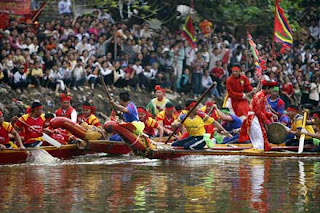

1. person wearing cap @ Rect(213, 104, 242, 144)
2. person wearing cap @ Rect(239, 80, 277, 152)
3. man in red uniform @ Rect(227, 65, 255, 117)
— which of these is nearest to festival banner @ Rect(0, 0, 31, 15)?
man in red uniform @ Rect(227, 65, 255, 117)

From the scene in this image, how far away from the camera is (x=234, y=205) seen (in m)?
12.3

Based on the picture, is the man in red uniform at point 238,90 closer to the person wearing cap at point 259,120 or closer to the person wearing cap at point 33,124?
the person wearing cap at point 259,120

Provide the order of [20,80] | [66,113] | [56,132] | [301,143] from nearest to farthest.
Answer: [301,143], [56,132], [66,113], [20,80]

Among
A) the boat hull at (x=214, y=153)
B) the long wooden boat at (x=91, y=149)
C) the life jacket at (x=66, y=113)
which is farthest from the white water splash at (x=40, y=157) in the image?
the life jacket at (x=66, y=113)

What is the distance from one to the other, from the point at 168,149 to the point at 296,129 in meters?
2.75

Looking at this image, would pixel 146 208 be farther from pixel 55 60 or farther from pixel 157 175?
pixel 55 60

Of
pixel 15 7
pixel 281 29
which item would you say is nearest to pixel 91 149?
pixel 15 7

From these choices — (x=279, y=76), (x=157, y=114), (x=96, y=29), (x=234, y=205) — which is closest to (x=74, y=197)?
Result: (x=234, y=205)

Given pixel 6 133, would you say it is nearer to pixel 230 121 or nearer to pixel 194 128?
pixel 194 128

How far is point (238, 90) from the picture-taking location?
21.6 metres

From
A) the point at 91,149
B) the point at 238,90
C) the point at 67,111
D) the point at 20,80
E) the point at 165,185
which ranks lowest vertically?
the point at 165,185

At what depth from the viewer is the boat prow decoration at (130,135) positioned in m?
17.6

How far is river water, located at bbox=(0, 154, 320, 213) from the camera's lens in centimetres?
1230

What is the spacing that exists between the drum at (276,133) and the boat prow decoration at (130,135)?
2.62 metres
